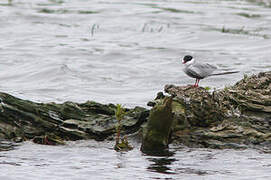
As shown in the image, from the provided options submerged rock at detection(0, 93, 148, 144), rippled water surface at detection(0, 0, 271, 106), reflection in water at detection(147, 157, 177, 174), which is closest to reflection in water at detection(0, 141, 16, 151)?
submerged rock at detection(0, 93, 148, 144)

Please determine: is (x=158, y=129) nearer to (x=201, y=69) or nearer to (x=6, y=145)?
(x=6, y=145)

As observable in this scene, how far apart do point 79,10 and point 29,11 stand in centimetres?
211

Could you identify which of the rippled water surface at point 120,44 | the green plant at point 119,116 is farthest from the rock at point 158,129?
the rippled water surface at point 120,44

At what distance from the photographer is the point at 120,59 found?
1883cm

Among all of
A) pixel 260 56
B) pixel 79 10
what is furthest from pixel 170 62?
pixel 79 10

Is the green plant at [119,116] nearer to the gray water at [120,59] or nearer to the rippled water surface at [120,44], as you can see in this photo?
the gray water at [120,59]

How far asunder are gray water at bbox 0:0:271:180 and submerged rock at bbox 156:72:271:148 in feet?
0.71

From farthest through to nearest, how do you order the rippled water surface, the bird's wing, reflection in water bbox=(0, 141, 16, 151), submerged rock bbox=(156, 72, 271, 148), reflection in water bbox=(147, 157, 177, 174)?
1. the rippled water surface
2. the bird's wing
3. submerged rock bbox=(156, 72, 271, 148)
4. reflection in water bbox=(0, 141, 16, 151)
5. reflection in water bbox=(147, 157, 177, 174)

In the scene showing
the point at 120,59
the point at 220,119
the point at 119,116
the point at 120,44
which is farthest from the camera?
the point at 120,44

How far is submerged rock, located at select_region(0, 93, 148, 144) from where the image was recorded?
8.20 metres

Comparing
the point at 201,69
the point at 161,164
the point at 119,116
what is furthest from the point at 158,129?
the point at 201,69

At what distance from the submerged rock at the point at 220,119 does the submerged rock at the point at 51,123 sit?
0.54 m

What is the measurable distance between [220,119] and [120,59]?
35.1ft

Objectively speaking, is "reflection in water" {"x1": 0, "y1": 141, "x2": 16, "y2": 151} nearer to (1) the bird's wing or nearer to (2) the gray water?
(2) the gray water
